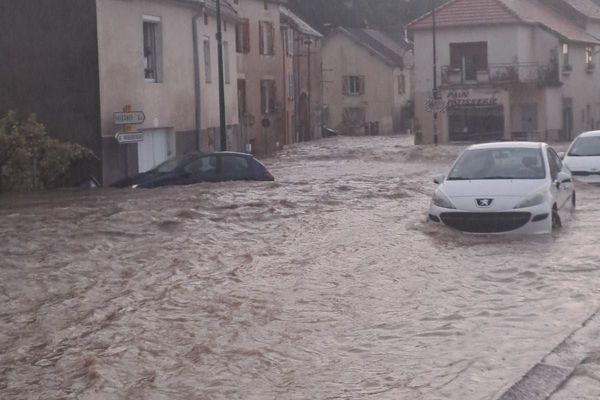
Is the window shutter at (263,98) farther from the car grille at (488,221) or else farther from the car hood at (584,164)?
the car grille at (488,221)

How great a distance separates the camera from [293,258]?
14211 mm

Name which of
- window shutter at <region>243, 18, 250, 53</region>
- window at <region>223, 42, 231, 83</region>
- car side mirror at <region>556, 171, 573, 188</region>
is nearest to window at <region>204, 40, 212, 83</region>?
window at <region>223, 42, 231, 83</region>

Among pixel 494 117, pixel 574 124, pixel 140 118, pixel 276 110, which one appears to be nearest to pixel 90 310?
pixel 140 118

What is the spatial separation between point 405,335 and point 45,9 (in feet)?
58.2

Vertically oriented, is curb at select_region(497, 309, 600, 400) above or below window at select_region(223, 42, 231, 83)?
below

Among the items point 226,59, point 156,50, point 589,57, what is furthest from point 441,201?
point 589,57

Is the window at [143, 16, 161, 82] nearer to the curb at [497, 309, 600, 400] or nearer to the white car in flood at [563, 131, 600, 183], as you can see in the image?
the white car in flood at [563, 131, 600, 183]

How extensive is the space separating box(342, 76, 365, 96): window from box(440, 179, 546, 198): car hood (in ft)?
193

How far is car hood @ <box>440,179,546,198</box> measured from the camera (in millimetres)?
15172

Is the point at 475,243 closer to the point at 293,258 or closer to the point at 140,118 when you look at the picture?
the point at 293,258

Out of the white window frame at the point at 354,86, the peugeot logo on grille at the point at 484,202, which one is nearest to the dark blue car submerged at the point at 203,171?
the peugeot logo on grille at the point at 484,202

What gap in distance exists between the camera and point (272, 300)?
11367mm

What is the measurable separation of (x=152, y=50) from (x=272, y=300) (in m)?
17.9

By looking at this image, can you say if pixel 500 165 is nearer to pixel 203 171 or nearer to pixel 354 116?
pixel 203 171
